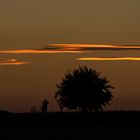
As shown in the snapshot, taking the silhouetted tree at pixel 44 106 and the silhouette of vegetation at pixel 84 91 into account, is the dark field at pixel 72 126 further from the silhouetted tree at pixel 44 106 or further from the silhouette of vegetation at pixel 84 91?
the silhouette of vegetation at pixel 84 91

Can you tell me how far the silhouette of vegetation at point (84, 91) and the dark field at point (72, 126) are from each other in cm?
4076

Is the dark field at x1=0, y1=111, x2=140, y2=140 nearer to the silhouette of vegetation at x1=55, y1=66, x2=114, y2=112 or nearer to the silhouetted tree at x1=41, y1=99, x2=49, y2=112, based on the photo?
the silhouetted tree at x1=41, y1=99, x2=49, y2=112

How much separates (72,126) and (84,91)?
174 ft

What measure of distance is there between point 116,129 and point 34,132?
5426 millimetres

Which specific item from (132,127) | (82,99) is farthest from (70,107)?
(132,127)

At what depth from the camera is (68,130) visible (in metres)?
47.7

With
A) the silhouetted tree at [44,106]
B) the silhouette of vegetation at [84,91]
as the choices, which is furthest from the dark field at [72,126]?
the silhouette of vegetation at [84,91]

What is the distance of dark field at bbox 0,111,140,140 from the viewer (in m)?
43.1

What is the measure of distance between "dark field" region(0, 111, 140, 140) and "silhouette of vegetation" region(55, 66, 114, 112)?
134ft

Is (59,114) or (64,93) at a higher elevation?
(64,93)

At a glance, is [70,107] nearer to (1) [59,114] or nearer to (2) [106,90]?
(2) [106,90]

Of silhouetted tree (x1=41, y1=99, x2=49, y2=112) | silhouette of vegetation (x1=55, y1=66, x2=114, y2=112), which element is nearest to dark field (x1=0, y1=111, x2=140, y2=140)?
silhouetted tree (x1=41, y1=99, x2=49, y2=112)

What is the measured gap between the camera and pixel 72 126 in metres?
51.8

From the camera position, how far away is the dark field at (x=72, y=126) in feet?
141
